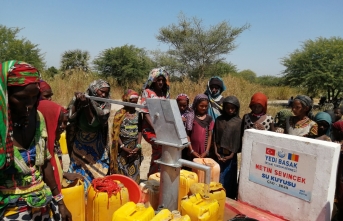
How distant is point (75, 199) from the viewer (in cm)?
212

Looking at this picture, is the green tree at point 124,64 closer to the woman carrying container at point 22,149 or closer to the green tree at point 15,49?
the green tree at point 15,49

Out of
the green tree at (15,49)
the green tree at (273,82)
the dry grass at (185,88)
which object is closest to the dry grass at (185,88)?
the dry grass at (185,88)

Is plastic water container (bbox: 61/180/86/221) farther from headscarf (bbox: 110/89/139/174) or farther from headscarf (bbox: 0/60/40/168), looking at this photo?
headscarf (bbox: 110/89/139/174)

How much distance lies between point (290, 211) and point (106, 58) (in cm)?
2371

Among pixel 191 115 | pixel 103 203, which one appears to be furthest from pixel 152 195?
pixel 191 115

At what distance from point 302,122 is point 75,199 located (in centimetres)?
245

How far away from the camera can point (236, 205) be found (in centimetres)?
271

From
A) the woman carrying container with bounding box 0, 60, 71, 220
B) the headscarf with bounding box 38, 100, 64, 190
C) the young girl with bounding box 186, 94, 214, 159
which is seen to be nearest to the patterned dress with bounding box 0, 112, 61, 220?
the woman carrying container with bounding box 0, 60, 71, 220

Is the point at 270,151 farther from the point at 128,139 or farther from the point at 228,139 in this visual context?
the point at 128,139

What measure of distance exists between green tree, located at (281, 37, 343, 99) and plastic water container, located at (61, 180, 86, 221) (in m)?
19.4

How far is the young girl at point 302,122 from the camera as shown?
10.1 feet

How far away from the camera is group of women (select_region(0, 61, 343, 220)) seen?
1466 mm

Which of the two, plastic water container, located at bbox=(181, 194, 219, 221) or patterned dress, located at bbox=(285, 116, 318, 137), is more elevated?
patterned dress, located at bbox=(285, 116, 318, 137)

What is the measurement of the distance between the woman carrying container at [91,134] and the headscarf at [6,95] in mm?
1535
